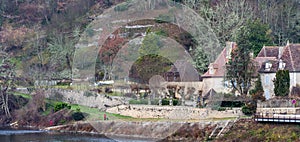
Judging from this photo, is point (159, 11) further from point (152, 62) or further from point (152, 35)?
point (152, 62)

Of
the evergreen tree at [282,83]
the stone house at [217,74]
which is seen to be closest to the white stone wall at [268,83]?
the evergreen tree at [282,83]

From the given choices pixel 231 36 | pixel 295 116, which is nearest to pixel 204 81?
pixel 231 36

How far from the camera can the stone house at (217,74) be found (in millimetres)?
68500

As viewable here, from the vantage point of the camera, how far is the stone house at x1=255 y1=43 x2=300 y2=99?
63.2 meters

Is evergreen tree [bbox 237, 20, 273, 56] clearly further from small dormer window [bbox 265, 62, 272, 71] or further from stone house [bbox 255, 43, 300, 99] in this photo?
small dormer window [bbox 265, 62, 272, 71]

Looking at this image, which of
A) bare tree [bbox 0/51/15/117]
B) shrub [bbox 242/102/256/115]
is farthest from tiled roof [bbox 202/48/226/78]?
bare tree [bbox 0/51/15/117]

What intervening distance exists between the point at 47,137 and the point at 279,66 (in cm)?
2158

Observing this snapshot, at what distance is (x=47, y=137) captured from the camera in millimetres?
62406

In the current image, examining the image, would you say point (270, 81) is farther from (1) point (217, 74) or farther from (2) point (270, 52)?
(1) point (217, 74)

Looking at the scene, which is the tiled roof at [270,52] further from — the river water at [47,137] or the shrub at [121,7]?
the shrub at [121,7]

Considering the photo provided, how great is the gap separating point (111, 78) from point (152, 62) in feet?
29.6

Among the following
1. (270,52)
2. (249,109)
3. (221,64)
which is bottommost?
(249,109)

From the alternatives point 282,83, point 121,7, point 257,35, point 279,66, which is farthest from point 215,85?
point 121,7

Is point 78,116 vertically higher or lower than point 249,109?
lower
